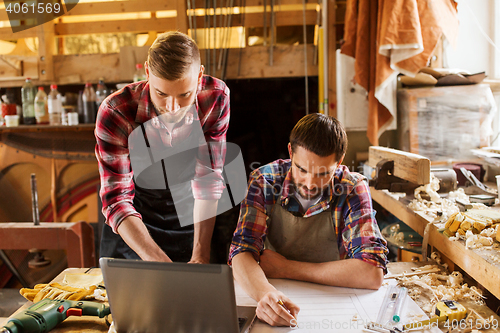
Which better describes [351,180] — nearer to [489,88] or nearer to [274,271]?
[274,271]

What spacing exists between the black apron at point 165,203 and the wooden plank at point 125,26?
143 centimetres

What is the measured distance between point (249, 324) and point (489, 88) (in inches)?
76.5

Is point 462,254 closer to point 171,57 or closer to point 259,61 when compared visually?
point 171,57

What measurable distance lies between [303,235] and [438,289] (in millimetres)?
472

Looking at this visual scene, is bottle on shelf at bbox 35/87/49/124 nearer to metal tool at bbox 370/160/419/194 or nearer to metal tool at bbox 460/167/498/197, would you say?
metal tool at bbox 370/160/419/194

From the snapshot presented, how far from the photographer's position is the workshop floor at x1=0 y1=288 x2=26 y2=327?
251 centimetres

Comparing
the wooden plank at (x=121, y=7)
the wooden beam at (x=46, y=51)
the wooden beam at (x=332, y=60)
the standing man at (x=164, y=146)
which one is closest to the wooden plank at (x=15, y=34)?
the wooden beam at (x=46, y=51)

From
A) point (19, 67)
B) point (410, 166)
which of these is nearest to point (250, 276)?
point (410, 166)

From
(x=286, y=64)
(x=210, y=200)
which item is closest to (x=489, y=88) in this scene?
(x=286, y=64)

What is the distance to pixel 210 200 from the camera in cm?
150

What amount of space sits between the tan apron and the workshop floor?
1971mm

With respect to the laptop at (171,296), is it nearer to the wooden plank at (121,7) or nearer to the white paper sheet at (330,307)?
the white paper sheet at (330,307)

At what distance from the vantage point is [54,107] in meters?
2.75

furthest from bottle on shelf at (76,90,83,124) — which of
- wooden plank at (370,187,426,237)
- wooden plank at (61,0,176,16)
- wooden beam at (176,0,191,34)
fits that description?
wooden plank at (370,187,426,237)
